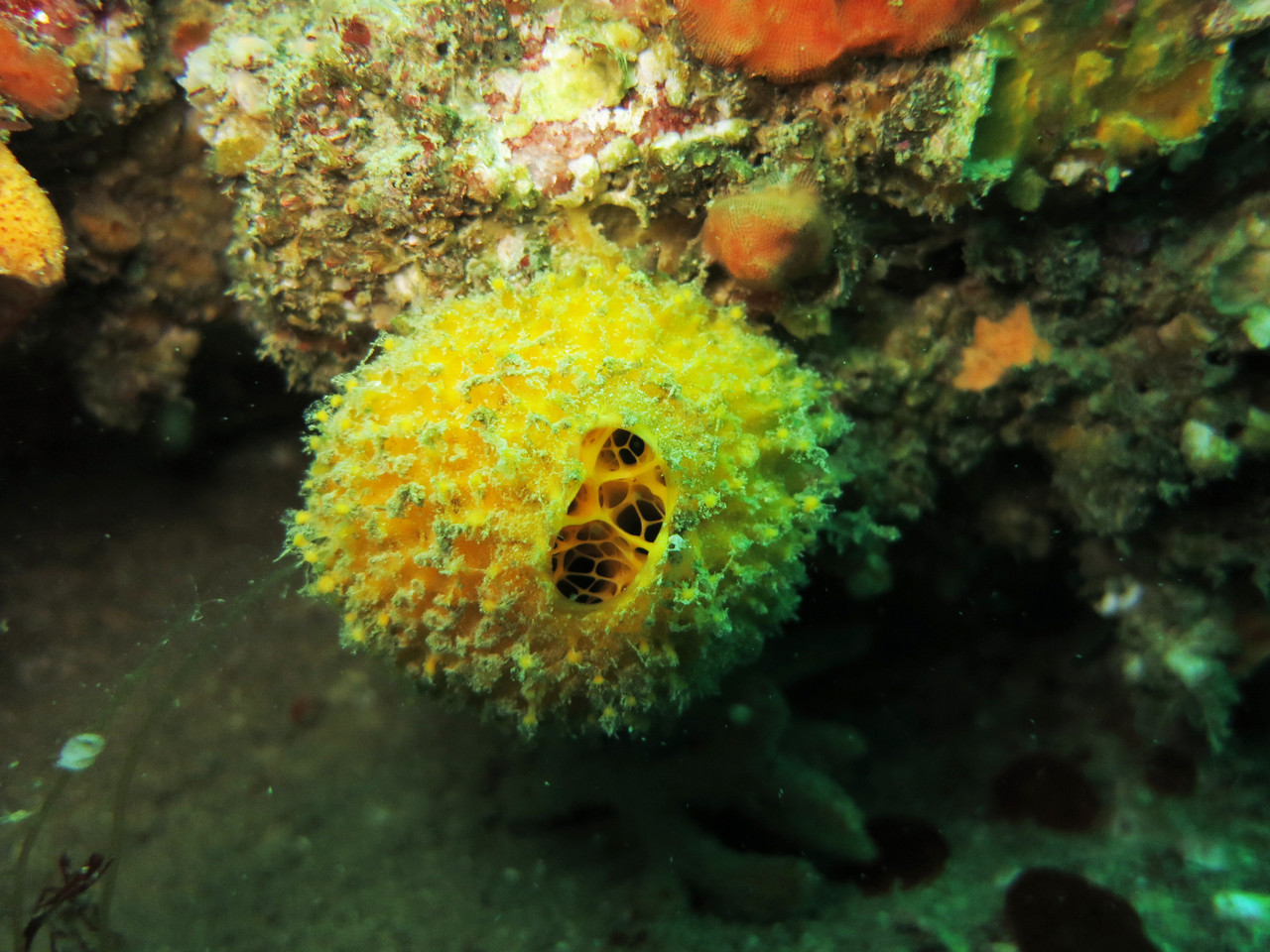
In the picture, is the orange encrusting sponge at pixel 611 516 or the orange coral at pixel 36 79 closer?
the orange encrusting sponge at pixel 611 516

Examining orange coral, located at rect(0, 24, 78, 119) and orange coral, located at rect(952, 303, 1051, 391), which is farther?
orange coral, located at rect(952, 303, 1051, 391)

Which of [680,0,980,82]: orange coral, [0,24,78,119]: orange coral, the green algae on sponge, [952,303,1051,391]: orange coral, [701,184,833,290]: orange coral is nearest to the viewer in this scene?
the green algae on sponge

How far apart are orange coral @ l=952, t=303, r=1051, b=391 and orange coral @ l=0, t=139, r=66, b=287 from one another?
141 inches

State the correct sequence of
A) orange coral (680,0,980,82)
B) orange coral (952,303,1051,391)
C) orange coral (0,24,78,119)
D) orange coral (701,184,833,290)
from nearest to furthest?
orange coral (680,0,980,82), orange coral (701,184,833,290), orange coral (0,24,78,119), orange coral (952,303,1051,391)

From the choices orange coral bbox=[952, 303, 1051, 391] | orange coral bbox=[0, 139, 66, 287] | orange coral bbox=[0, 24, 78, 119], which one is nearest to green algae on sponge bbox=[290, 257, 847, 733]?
orange coral bbox=[952, 303, 1051, 391]

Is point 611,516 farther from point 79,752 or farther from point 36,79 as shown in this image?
point 79,752

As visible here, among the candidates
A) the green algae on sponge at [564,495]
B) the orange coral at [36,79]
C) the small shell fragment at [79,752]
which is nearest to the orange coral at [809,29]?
the green algae on sponge at [564,495]

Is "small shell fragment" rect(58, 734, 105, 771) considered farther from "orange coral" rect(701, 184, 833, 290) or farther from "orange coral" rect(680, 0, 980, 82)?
"orange coral" rect(680, 0, 980, 82)

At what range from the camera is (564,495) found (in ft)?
6.41

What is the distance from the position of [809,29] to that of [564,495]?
5.54 feet

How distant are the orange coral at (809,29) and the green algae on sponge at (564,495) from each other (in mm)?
796

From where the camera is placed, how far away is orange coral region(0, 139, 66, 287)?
2430 mm

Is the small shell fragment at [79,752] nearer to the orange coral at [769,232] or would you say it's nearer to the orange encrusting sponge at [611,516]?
the orange encrusting sponge at [611,516]

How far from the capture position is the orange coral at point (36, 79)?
251cm
